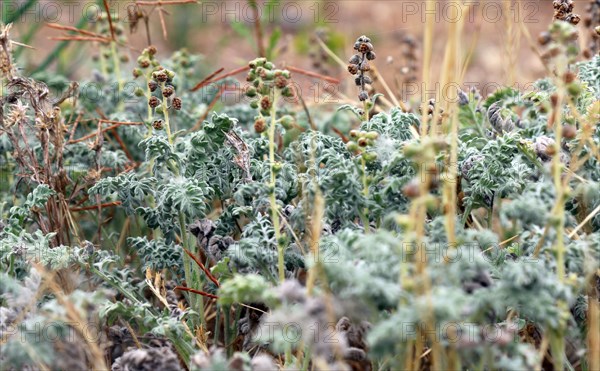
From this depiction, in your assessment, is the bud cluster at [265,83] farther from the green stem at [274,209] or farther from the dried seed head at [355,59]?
the dried seed head at [355,59]

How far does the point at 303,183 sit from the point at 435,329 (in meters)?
0.63

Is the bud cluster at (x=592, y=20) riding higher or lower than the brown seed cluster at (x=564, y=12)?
lower

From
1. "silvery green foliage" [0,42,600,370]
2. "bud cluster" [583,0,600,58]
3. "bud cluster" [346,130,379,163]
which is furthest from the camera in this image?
"bud cluster" [583,0,600,58]

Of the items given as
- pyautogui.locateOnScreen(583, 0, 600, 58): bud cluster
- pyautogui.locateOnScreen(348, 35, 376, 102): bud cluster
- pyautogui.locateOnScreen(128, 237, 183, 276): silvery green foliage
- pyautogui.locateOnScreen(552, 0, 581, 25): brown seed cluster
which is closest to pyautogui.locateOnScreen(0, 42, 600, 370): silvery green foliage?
pyautogui.locateOnScreen(128, 237, 183, 276): silvery green foliage

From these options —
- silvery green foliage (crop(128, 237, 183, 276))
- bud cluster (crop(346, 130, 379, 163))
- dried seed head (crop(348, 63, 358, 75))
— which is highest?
dried seed head (crop(348, 63, 358, 75))

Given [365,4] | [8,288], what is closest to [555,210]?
[8,288]

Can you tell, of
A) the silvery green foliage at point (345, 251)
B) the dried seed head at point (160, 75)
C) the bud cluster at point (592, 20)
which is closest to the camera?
the silvery green foliage at point (345, 251)

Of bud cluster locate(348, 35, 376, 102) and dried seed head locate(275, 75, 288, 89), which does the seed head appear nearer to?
dried seed head locate(275, 75, 288, 89)

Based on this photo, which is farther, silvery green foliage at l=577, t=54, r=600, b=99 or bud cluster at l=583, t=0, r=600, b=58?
bud cluster at l=583, t=0, r=600, b=58

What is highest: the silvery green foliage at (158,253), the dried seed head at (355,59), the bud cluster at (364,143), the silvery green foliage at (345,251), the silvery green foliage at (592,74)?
the dried seed head at (355,59)

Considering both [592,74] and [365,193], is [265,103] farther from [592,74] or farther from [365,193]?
[592,74]

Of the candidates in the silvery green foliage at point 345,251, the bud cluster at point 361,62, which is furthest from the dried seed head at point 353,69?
the silvery green foliage at point 345,251

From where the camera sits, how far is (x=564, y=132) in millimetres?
1844

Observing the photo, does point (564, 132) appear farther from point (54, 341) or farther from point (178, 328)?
point (54, 341)
